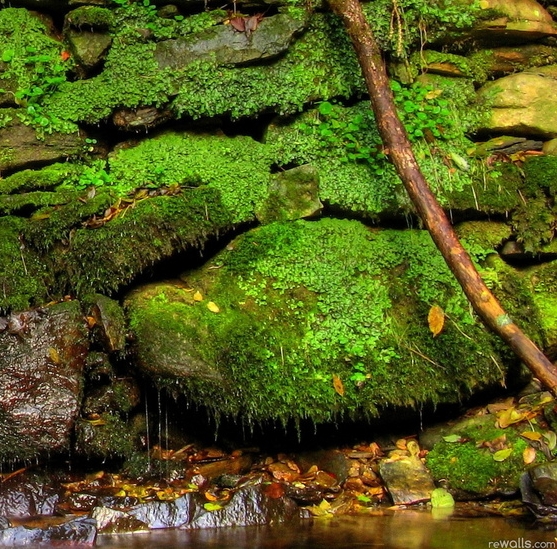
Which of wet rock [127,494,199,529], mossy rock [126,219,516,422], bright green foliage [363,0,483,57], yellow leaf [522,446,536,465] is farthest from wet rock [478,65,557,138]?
wet rock [127,494,199,529]

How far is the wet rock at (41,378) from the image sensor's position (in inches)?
207

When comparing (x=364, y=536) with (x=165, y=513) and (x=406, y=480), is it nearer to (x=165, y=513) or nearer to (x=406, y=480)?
(x=406, y=480)

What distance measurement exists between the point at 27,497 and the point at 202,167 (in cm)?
329

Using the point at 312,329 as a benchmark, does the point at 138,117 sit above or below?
above

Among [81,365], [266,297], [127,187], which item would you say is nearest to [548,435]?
[266,297]

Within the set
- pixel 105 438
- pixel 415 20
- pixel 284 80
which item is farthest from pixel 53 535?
pixel 415 20

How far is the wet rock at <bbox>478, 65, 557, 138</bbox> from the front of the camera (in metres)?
7.03

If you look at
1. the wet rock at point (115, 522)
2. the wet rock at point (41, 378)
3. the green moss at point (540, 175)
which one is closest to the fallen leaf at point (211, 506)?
the wet rock at point (115, 522)

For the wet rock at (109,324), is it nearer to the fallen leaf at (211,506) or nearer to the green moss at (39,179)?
the green moss at (39,179)

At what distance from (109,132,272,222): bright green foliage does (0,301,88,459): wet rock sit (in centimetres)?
150

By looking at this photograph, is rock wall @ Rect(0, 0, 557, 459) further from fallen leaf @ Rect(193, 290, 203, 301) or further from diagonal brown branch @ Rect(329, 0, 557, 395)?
diagonal brown branch @ Rect(329, 0, 557, 395)

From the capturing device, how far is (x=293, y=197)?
6488mm

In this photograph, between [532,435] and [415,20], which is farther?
[415,20]

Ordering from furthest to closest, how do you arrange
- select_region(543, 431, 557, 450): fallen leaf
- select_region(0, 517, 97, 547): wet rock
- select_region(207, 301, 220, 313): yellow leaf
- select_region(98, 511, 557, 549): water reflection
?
select_region(207, 301, 220, 313): yellow leaf, select_region(543, 431, 557, 450): fallen leaf, select_region(0, 517, 97, 547): wet rock, select_region(98, 511, 557, 549): water reflection
